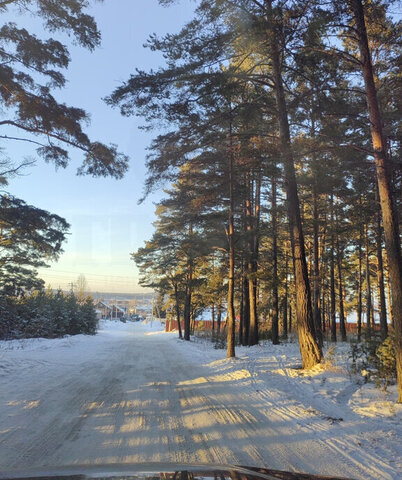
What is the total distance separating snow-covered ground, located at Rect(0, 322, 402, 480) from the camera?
4.05 meters

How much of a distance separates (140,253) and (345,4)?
80.4ft

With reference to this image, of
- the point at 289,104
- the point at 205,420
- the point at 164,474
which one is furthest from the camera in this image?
the point at 289,104

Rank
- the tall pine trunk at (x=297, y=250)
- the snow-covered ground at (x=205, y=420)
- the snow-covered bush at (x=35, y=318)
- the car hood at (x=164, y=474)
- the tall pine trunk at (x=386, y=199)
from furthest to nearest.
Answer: the snow-covered bush at (x=35, y=318)
the tall pine trunk at (x=297, y=250)
the tall pine trunk at (x=386, y=199)
the snow-covered ground at (x=205, y=420)
the car hood at (x=164, y=474)

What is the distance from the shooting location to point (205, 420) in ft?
18.2

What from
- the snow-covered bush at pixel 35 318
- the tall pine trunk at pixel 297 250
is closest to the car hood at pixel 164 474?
the tall pine trunk at pixel 297 250

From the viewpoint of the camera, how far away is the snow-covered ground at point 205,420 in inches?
160

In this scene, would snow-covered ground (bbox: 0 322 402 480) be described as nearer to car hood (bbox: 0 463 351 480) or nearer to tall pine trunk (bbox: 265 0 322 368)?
tall pine trunk (bbox: 265 0 322 368)

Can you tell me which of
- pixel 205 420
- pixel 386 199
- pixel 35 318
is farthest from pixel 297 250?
pixel 35 318

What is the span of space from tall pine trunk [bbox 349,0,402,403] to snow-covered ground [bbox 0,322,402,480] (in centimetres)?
139

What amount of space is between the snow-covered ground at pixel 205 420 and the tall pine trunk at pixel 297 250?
2.49ft

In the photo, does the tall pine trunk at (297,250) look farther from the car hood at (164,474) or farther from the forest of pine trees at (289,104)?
the car hood at (164,474)

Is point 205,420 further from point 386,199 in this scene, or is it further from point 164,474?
point 386,199

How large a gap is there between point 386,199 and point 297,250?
3895mm

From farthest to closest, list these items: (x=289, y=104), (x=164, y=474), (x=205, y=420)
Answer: (x=289, y=104)
(x=205, y=420)
(x=164, y=474)
